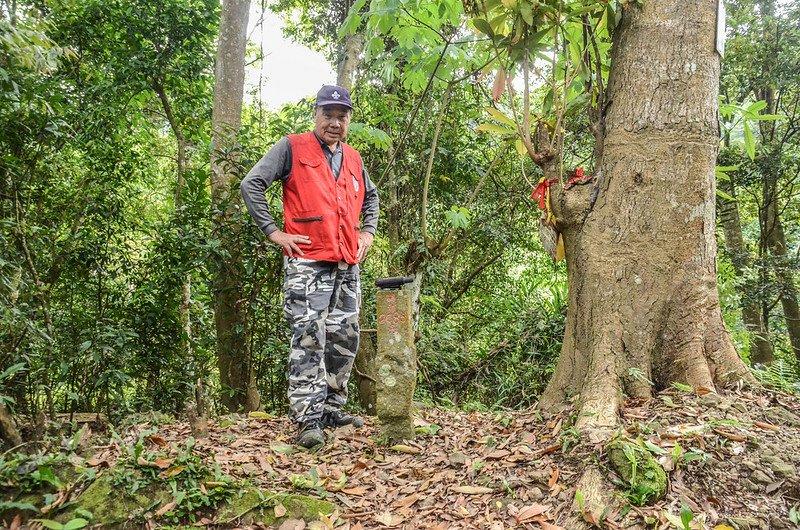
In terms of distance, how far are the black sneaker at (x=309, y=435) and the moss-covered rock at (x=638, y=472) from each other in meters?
1.72

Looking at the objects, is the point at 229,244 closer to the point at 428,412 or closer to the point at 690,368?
the point at 428,412

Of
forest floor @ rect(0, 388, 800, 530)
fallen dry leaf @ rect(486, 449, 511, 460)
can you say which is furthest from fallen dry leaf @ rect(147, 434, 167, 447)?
fallen dry leaf @ rect(486, 449, 511, 460)

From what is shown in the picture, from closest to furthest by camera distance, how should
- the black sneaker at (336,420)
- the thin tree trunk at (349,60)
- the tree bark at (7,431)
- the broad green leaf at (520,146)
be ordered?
the tree bark at (7,431) < the black sneaker at (336,420) < the broad green leaf at (520,146) < the thin tree trunk at (349,60)

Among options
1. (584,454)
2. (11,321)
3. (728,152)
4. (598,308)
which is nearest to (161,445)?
(11,321)

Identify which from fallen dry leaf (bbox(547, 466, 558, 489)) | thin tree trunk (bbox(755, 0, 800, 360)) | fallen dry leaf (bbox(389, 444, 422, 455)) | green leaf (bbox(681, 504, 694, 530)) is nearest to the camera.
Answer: green leaf (bbox(681, 504, 694, 530))

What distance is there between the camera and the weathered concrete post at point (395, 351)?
3.17 m

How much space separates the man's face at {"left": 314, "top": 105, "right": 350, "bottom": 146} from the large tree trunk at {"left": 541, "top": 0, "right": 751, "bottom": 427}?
5.62ft

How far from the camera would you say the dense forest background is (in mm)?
3758

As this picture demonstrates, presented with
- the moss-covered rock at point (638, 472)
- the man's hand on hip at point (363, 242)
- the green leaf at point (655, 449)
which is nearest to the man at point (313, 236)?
the man's hand on hip at point (363, 242)

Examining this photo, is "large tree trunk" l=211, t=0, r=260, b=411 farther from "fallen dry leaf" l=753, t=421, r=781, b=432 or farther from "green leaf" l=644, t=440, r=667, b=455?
"fallen dry leaf" l=753, t=421, r=781, b=432

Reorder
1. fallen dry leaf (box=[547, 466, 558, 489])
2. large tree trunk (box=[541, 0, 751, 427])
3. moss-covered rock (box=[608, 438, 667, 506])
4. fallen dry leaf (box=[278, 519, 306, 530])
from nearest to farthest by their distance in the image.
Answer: moss-covered rock (box=[608, 438, 667, 506]) → fallen dry leaf (box=[278, 519, 306, 530]) → fallen dry leaf (box=[547, 466, 558, 489]) → large tree trunk (box=[541, 0, 751, 427])

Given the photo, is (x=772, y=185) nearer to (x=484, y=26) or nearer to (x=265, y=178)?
(x=484, y=26)

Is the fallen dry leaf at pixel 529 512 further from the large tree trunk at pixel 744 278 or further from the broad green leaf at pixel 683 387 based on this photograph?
the large tree trunk at pixel 744 278

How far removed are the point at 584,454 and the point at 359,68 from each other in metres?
7.05
